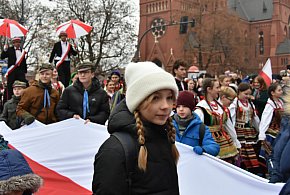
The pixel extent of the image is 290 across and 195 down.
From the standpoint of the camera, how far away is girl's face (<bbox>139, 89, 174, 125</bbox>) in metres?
2.51

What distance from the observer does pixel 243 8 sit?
82500 millimetres

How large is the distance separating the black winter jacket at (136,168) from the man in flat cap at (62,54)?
9.98 metres

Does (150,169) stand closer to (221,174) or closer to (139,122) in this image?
(139,122)

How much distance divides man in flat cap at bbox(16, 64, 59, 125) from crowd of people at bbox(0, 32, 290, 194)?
0.02m

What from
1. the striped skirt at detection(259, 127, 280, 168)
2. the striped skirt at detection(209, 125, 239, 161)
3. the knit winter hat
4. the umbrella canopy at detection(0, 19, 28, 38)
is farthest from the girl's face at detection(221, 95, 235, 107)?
the umbrella canopy at detection(0, 19, 28, 38)

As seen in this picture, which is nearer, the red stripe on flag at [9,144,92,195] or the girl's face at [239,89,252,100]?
the red stripe on flag at [9,144,92,195]

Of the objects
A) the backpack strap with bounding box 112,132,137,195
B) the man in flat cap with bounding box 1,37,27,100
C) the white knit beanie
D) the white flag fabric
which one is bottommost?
the white flag fabric

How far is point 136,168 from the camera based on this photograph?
238 cm

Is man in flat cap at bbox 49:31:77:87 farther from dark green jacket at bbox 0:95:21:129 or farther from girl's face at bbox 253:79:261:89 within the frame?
girl's face at bbox 253:79:261:89

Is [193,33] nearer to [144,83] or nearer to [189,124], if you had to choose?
[189,124]

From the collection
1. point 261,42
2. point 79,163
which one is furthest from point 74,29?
point 261,42

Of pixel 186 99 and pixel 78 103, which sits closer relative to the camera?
pixel 186 99

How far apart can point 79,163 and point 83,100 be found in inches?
40.1

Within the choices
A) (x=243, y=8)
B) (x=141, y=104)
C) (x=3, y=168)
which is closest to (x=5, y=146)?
(x=3, y=168)
